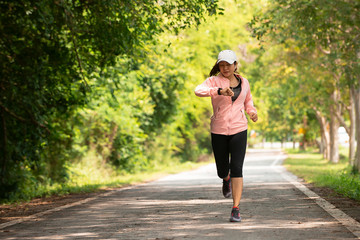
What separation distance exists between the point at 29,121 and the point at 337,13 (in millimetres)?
7276

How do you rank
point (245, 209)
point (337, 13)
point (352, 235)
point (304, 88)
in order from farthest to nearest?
point (304, 88) < point (337, 13) < point (245, 209) < point (352, 235)

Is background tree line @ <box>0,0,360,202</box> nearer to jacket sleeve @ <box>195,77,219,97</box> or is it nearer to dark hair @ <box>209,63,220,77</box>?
dark hair @ <box>209,63,220,77</box>

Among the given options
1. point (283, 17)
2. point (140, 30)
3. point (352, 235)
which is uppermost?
point (283, 17)

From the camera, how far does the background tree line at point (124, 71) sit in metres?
10.9

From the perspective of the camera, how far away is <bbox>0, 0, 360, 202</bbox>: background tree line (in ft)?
35.9

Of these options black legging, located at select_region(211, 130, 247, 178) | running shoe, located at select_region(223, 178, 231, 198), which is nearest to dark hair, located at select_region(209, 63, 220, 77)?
black legging, located at select_region(211, 130, 247, 178)

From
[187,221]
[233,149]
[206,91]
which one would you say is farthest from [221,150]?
[187,221]

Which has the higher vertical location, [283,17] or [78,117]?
[283,17]

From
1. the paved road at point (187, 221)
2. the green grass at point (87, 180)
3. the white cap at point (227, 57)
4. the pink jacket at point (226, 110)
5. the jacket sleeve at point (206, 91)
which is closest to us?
the paved road at point (187, 221)

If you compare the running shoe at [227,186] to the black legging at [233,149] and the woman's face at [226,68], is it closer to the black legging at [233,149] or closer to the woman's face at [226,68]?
the black legging at [233,149]

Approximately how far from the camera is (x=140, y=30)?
1095cm

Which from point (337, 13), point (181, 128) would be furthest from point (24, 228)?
point (181, 128)

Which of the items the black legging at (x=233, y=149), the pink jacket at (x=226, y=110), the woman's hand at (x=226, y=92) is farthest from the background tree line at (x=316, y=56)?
the woman's hand at (x=226, y=92)

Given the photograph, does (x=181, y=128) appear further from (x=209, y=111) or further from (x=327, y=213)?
(x=327, y=213)
